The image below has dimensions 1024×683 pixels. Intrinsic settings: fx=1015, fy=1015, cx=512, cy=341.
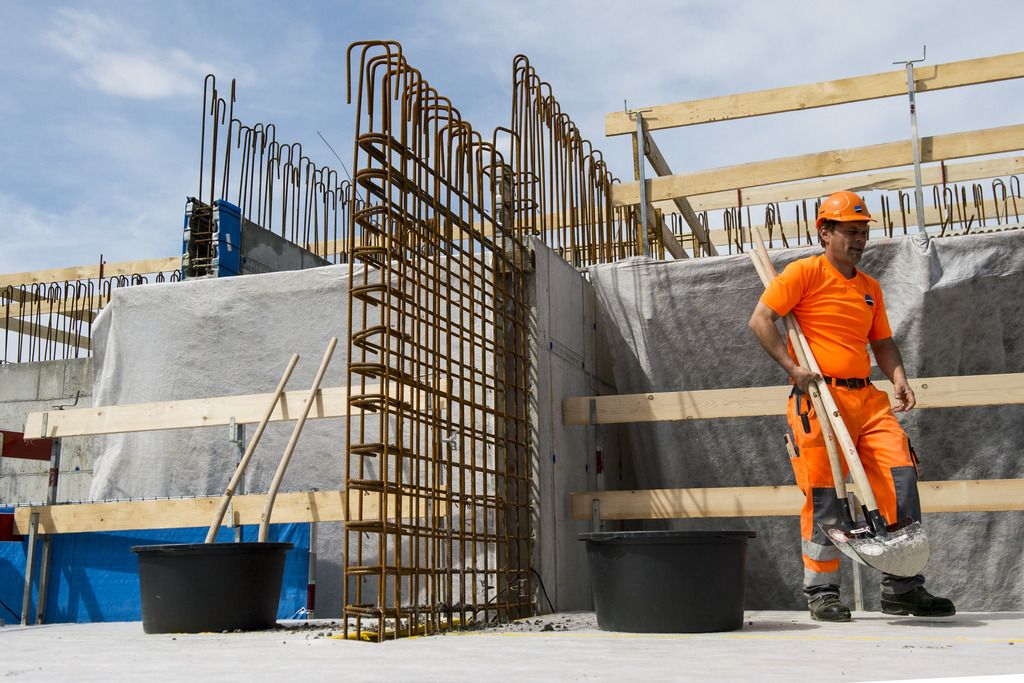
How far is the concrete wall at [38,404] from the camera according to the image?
8906 millimetres

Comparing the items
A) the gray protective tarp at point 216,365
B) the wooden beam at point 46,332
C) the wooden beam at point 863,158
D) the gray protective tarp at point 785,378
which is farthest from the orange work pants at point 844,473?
the wooden beam at point 46,332

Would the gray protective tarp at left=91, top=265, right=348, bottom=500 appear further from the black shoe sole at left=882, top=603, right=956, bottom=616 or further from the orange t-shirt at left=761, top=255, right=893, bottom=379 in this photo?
the black shoe sole at left=882, top=603, right=956, bottom=616

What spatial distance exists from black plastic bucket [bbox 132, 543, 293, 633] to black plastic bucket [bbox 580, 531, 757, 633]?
1.57m

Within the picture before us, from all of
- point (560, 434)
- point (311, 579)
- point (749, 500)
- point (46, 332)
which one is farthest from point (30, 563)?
point (46, 332)

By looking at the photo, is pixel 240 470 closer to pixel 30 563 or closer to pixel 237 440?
pixel 237 440

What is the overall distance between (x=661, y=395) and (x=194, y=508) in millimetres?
2547

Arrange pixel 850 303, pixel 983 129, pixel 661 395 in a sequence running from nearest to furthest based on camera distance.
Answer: pixel 850 303 → pixel 661 395 → pixel 983 129

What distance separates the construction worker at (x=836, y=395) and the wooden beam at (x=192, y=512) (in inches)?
82.7

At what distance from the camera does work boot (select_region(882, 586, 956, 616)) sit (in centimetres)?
403

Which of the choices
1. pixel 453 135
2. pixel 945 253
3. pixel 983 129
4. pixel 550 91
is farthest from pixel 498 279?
pixel 983 129

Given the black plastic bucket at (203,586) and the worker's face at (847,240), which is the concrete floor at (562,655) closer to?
the black plastic bucket at (203,586)

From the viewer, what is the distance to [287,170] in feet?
32.7

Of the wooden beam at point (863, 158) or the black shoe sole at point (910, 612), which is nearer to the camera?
the black shoe sole at point (910, 612)

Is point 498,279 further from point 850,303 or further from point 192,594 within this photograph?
point 192,594
